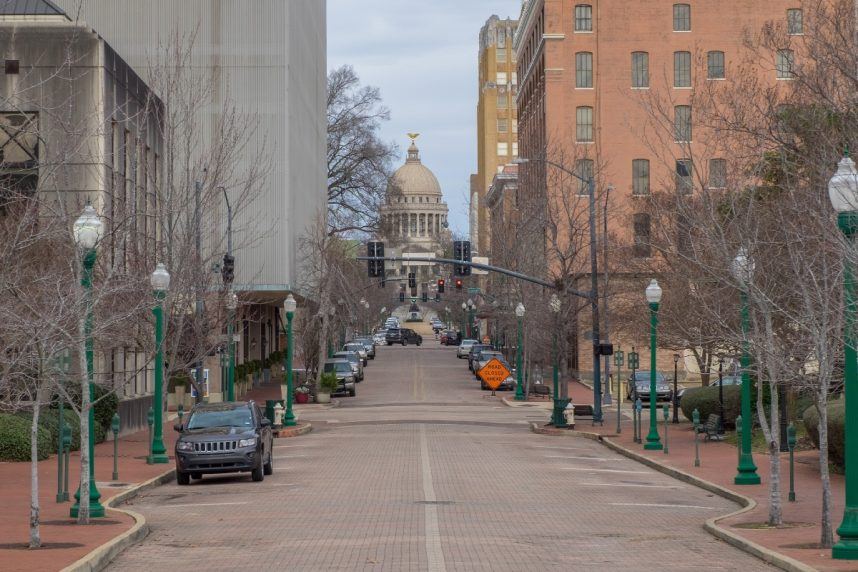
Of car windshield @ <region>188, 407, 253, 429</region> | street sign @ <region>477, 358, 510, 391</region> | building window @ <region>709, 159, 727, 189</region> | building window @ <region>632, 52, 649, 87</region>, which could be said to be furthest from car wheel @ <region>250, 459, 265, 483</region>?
building window @ <region>632, 52, 649, 87</region>

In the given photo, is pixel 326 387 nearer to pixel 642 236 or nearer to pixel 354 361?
pixel 354 361

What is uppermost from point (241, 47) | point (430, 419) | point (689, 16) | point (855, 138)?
point (689, 16)

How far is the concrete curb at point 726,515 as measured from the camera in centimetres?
1548

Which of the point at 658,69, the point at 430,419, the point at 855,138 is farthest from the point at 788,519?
the point at 658,69

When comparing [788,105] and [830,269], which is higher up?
[788,105]

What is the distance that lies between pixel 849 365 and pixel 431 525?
6192mm

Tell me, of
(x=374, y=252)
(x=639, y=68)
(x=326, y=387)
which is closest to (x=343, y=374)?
(x=326, y=387)

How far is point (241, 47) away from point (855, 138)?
141 feet

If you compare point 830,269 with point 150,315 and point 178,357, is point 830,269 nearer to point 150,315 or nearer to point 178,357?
point 150,315

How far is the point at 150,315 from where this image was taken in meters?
35.5

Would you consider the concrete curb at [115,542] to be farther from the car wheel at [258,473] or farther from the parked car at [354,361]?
the parked car at [354,361]

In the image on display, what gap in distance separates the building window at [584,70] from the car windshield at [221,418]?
206 ft

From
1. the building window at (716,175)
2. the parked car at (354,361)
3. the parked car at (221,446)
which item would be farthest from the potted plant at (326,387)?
the parked car at (221,446)

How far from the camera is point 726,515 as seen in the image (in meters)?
20.5
